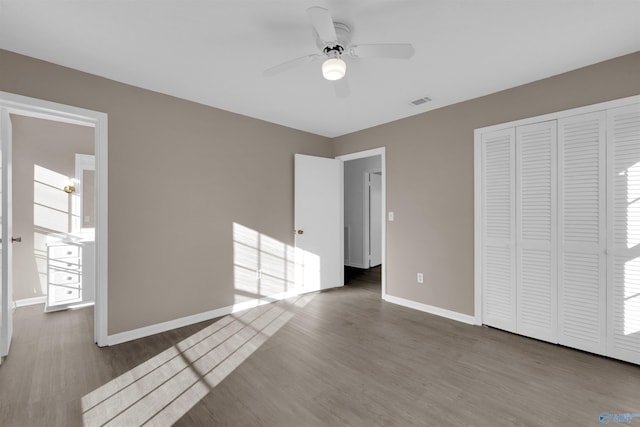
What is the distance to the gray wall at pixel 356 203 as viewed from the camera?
20.6ft

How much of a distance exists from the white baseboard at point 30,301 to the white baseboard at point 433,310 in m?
4.58

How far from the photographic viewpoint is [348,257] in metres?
6.58

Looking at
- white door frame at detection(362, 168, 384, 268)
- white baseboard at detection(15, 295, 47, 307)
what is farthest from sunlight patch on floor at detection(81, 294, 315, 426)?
white door frame at detection(362, 168, 384, 268)

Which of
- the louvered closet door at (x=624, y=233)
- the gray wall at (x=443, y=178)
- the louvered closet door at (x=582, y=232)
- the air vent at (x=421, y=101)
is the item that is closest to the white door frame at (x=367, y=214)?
the gray wall at (x=443, y=178)

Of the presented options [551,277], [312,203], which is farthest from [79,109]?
[551,277]

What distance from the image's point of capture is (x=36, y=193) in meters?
3.84

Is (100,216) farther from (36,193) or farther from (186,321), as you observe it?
(36,193)

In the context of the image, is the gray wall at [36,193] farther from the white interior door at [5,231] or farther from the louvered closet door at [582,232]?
the louvered closet door at [582,232]

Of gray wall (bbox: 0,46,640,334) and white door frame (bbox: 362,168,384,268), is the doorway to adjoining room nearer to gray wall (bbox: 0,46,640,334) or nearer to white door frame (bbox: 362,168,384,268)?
white door frame (bbox: 362,168,384,268)

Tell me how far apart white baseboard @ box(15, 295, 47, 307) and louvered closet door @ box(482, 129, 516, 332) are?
5459mm

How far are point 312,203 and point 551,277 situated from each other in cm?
295

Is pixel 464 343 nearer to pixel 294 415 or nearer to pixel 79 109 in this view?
pixel 294 415

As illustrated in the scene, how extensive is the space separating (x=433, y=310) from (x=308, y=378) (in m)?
2.00

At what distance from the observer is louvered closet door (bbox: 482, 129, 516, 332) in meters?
2.97
